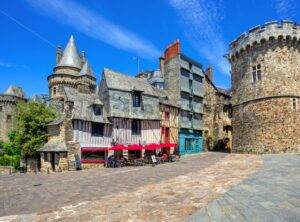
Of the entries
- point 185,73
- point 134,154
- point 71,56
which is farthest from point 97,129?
point 71,56

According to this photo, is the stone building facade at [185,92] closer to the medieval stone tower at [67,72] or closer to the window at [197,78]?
the window at [197,78]

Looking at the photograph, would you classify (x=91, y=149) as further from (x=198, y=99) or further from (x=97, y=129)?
(x=198, y=99)

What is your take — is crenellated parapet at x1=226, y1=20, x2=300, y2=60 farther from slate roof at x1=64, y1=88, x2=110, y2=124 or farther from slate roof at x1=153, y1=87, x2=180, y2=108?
slate roof at x1=64, y1=88, x2=110, y2=124

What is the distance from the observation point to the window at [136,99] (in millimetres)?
21078

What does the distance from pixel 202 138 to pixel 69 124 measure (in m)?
17.7

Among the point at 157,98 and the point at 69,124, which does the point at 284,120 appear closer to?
the point at 157,98

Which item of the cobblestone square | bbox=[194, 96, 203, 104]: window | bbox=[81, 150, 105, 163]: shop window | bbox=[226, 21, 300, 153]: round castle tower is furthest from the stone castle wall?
bbox=[226, 21, 300, 153]: round castle tower

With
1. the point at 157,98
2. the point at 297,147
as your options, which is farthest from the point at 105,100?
the point at 297,147

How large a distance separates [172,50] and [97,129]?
14359 mm

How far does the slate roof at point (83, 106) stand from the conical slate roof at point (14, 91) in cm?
2652

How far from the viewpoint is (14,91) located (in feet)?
129

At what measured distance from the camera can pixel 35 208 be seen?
6324 mm

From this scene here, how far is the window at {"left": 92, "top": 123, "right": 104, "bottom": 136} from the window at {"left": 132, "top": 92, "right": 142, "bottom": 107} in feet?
13.2

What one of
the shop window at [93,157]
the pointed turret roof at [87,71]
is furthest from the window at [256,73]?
the pointed turret roof at [87,71]
